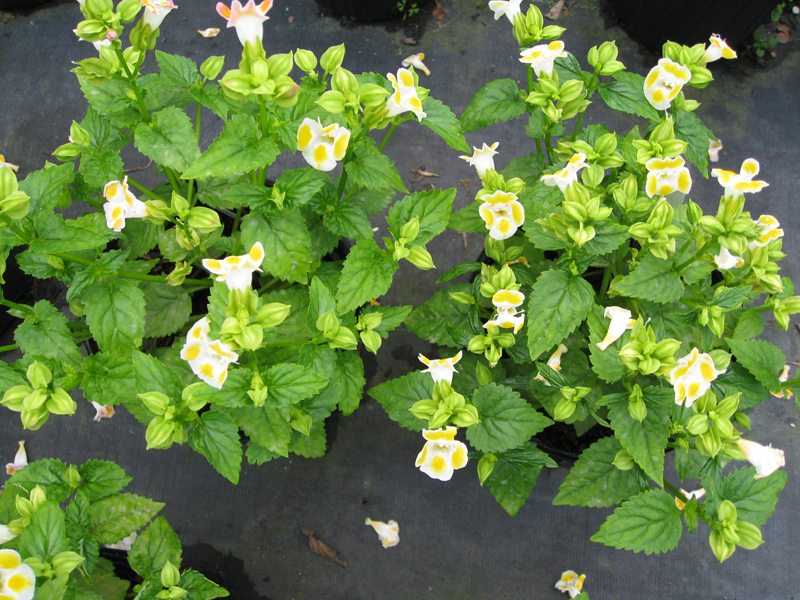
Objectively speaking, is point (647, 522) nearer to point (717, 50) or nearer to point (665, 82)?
point (665, 82)

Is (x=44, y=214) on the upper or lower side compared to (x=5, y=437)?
upper

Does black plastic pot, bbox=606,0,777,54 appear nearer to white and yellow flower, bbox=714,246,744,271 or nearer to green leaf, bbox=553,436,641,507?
white and yellow flower, bbox=714,246,744,271

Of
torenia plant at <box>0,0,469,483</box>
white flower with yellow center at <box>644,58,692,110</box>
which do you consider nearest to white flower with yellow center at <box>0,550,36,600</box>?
torenia plant at <box>0,0,469,483</box>

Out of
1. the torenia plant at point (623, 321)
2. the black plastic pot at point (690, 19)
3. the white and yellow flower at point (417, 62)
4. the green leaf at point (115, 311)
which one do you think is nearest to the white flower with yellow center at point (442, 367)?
the torenia plant at point (623, 321)

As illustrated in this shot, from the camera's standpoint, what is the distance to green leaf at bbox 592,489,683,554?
1.43 metres

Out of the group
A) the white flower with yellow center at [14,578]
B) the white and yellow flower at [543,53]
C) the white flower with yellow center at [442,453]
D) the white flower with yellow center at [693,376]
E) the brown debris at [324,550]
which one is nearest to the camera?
the white flower with yellow center at [14,578]

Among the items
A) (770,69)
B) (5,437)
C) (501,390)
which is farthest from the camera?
(770,69)

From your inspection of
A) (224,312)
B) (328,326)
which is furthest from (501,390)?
(224,312)

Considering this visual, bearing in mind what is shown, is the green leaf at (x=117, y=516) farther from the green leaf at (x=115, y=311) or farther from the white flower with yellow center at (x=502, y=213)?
the white flower with yellow center at (x=502, y=213)

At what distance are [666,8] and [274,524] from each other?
293 cm

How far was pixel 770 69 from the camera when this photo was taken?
113 inches

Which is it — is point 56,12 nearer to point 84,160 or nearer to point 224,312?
point 84,160

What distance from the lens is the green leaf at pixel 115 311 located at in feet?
4.93

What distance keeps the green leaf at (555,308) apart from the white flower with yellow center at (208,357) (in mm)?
733
